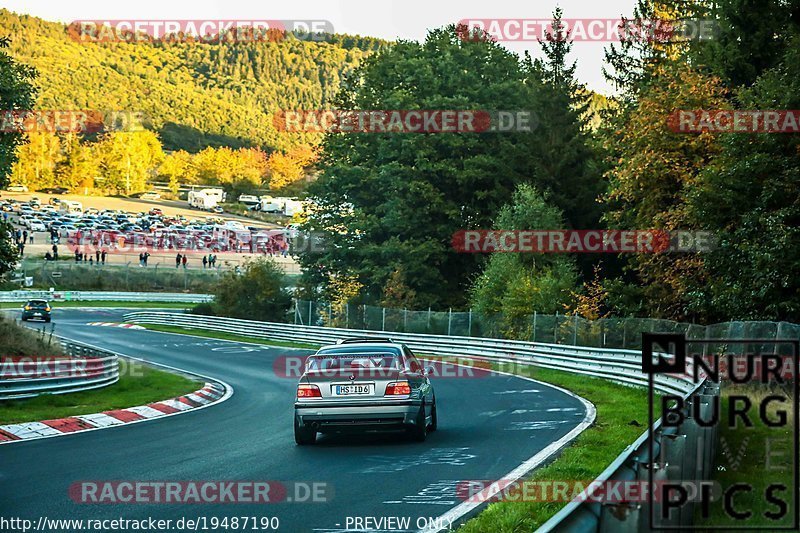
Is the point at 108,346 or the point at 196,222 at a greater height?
the point at 196,222

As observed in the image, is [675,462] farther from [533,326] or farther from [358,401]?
[533,326]

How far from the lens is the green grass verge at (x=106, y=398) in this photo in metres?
19.2

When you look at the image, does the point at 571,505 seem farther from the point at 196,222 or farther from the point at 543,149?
the point at 196,222

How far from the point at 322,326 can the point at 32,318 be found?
18.5 meters

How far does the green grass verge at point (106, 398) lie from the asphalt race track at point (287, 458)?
1.76 m

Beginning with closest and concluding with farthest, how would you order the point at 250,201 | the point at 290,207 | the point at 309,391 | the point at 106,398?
the point at 309,391
the point at 106,398
the point at 290,207
the point at 250,201

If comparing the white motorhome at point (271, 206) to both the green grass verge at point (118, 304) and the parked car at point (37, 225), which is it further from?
the green grass verge at point (118, 304)

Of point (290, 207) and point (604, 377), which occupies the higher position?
point (290, 207)

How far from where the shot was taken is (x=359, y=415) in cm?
1482

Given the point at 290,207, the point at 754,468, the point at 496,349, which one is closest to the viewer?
the point at 754,468

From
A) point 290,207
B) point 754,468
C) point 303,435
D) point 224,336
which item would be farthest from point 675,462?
point 290,207

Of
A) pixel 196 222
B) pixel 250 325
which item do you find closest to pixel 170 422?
pixel 250 325

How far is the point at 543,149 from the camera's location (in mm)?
58781

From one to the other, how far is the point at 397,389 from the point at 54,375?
10.6 m
